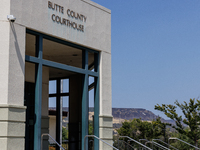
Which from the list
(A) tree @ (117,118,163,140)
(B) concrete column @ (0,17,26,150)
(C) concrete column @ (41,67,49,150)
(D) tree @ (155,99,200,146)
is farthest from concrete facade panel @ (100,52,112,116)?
(A) tree @ (117,118,163,140)

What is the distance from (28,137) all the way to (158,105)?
34.0 ft

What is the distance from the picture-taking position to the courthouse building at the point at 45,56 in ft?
31.1

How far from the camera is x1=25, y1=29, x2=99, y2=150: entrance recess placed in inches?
414

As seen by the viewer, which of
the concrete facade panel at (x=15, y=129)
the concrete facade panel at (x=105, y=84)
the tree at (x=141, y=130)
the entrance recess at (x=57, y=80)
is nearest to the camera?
the concrete facade panel at (x=15, y=129)

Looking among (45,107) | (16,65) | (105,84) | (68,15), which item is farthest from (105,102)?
(16,65)

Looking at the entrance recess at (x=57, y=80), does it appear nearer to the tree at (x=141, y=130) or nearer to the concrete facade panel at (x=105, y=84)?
the concrete facade panel at (x=105, y=84)

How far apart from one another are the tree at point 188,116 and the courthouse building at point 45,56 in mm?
7253

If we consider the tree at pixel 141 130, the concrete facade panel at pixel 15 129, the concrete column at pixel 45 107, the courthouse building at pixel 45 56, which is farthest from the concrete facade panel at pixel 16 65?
the tree at pixel 141 130

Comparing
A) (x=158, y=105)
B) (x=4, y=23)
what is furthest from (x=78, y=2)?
(x=158, y=105)

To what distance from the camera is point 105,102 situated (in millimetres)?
13094

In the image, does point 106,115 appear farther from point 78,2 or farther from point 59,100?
point 59,100

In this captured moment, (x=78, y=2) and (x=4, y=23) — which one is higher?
(x=78, y=2)

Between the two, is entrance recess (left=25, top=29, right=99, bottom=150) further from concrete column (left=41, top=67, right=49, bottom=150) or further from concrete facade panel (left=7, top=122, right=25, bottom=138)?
concrete facade panel (left=7, top=122, right=25, bottom=138)

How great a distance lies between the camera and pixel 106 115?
1302cm
